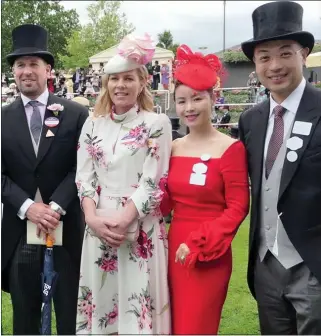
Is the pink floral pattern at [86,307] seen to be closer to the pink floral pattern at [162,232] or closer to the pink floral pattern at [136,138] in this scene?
the pink floral pattern at [162,232]

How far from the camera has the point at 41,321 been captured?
298 centimetres

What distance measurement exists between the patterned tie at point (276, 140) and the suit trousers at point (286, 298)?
1.42 ft

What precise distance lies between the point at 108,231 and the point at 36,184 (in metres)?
0.67

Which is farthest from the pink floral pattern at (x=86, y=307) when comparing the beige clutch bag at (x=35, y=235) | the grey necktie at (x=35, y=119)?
the grey necktie at (x=35, y=119)

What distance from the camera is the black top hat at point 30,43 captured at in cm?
291

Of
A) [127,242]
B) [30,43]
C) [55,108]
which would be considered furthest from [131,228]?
[30,43]

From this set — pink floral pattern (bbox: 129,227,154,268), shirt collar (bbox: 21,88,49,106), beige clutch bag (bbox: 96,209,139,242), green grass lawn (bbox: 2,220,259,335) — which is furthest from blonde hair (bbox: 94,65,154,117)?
green grass lawn (bbox: 2,220,259,335)

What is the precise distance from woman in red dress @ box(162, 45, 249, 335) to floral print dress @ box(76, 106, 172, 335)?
0.08 metres

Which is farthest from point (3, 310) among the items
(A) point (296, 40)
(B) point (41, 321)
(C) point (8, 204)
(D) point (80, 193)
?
(A) point (296, 40)

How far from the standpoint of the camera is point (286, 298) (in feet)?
7.50

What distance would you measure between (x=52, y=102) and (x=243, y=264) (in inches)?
121

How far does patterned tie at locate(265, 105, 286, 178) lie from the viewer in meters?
2.29

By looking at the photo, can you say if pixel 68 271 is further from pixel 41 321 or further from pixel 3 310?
pixel 3 310

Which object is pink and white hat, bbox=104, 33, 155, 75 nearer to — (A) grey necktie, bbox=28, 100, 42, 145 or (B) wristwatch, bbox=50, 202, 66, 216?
(A) grey necktie, bbox=28, 100, 42, 145
